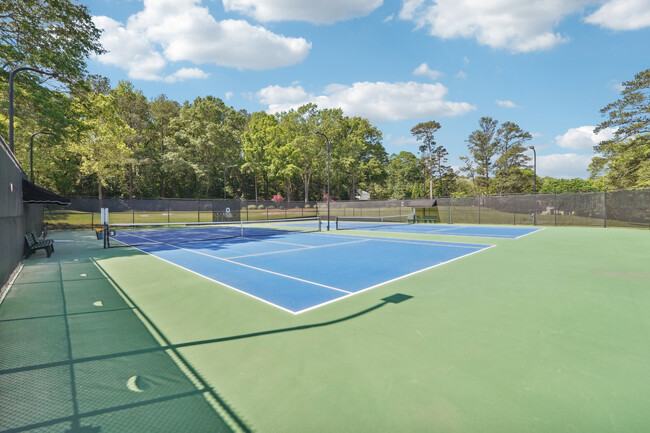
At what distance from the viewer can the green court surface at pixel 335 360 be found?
269 centimetres

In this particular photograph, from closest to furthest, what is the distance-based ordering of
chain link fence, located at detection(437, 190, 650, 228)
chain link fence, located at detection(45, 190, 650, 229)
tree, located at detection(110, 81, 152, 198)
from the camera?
chain link fence, located at detection(437, 190, 650, 228), chain link fence, located at detection(45, 190, 650, 229), tree, located at detection(110, 81, 152, 198)

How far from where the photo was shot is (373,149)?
70125 mm

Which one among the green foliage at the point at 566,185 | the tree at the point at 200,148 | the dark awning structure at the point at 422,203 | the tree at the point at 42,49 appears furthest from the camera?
the green foliage at the point at 566,185

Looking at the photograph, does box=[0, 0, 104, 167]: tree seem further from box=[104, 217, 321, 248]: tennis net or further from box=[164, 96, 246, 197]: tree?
box=[164, 96, 246, 197]: tree

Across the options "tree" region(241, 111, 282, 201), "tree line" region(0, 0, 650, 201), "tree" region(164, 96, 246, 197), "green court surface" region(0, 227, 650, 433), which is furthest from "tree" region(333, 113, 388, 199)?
"green court surface" region(0, 227, 650, 433)

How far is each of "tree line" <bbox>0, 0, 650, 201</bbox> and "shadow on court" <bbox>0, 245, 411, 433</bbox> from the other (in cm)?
1818

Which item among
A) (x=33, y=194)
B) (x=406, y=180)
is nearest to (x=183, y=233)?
(x=33, y=194)

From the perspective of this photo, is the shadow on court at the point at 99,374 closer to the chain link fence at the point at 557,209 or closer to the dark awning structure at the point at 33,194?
the dark awning structure at the point at 33,194

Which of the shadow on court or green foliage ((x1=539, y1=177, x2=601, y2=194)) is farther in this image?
green foliage ((x1=539, y1=177, x2=601, y2=194))

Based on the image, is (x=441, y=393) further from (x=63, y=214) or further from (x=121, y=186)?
(x=121, y=186)

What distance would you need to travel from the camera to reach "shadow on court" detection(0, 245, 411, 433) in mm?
2693

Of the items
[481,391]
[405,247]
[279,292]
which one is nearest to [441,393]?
[481,391]

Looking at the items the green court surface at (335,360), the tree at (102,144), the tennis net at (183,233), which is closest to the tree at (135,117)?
the tree at (102,144)

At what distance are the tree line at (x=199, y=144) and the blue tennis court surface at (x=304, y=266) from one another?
1315 centimetres
